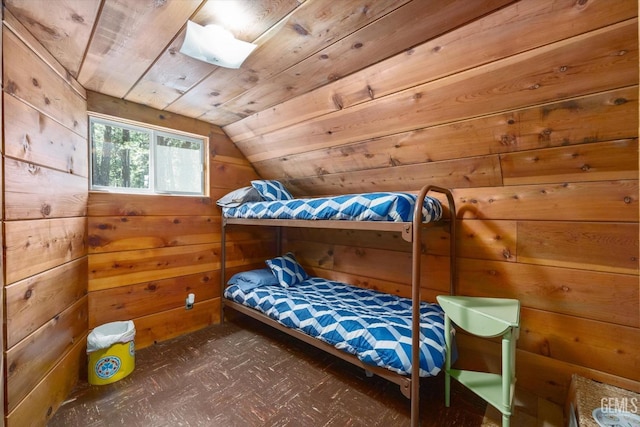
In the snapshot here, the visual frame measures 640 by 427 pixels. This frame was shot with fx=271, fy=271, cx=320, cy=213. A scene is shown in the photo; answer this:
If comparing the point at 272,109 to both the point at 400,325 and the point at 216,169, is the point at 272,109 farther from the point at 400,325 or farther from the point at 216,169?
the point at 400,325

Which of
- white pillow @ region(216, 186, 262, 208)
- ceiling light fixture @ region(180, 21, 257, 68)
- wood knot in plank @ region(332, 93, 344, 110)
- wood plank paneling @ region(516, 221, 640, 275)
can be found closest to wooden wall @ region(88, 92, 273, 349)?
white pillow @ region(216, 186, 262, 208)

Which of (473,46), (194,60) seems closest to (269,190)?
(194,60)

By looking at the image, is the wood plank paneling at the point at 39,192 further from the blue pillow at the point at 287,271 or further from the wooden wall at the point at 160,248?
the blue pillow at the point at 287,271

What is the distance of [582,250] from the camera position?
152 cm

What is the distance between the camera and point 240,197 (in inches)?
98.9

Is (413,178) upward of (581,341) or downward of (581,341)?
upward

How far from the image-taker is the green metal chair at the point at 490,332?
4.17ft

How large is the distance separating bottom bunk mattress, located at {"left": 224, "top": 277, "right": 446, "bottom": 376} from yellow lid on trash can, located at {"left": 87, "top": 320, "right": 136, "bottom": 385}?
2.81 feet

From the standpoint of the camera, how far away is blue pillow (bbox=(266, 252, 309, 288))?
254 cm

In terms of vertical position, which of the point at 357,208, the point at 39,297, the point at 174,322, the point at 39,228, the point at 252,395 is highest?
the point at 357,208

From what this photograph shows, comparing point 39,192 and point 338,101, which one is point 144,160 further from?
point 338,101

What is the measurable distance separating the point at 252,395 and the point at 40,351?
1.14 metres

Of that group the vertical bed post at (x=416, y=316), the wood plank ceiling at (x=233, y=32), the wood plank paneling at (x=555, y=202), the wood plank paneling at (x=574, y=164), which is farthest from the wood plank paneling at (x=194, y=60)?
the wood plank paneling at (x=555, y=202)

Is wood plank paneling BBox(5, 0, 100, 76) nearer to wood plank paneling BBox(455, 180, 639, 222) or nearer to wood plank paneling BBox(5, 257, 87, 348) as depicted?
wood plank paneling BBox(5, 257, 87, 348)
